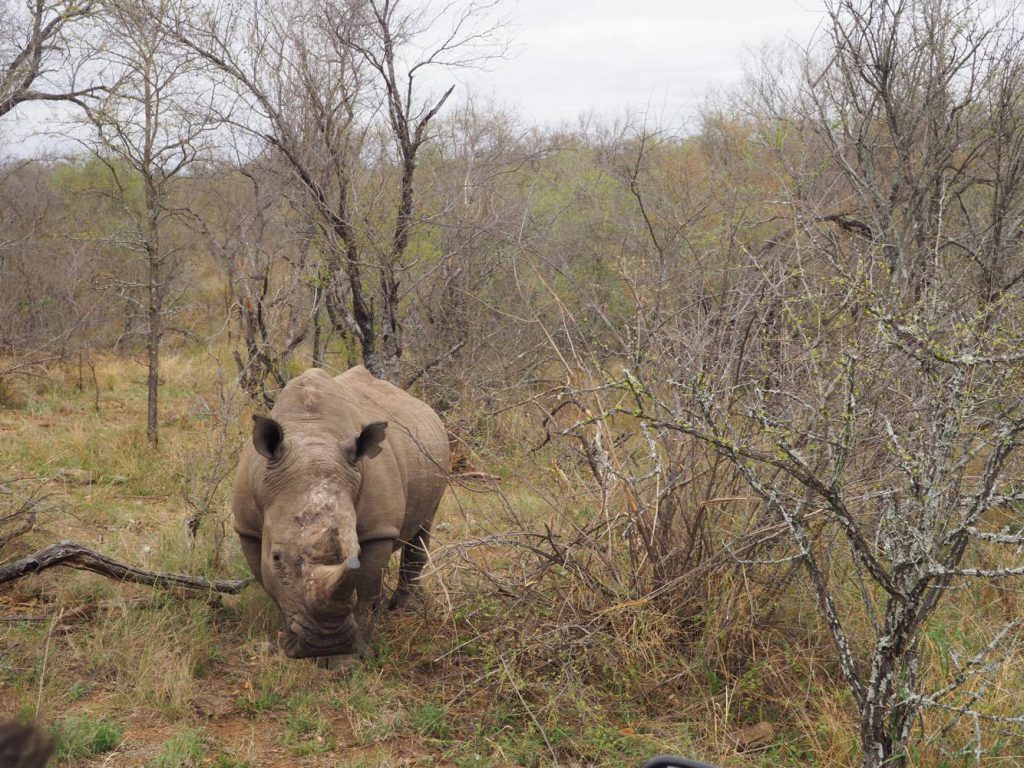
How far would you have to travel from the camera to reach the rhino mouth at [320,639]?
15.9 feet

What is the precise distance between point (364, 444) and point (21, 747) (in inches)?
167

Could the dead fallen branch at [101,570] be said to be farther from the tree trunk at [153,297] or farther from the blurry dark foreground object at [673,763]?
the tree trunk at [153,297]

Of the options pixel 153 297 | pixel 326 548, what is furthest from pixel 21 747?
pixel 153 297

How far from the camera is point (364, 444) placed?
524cm

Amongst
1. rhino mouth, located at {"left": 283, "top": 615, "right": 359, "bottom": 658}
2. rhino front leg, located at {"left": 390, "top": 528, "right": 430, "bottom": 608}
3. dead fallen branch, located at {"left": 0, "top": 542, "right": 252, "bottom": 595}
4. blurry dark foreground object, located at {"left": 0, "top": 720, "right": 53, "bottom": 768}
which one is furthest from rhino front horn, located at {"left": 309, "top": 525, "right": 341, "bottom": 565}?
blurry dark foreground object, located at {"left": 0, "top": 720, "right": 53, "bottom": 768}

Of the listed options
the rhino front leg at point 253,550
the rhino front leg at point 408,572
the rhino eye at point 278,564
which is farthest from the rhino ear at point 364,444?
the rhino front leg at point 408,572

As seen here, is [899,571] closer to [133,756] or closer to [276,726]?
[276,726]

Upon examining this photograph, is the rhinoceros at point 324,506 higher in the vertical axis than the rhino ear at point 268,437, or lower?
lower

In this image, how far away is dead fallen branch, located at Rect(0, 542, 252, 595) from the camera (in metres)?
5.34

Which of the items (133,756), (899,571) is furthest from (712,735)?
(133,756)

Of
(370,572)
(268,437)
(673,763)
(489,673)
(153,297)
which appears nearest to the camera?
(673,763)

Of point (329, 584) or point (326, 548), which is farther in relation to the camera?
point (326, 548)

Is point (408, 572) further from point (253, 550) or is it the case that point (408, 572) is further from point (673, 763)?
point (673, 763)

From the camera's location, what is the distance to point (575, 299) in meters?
12.6
